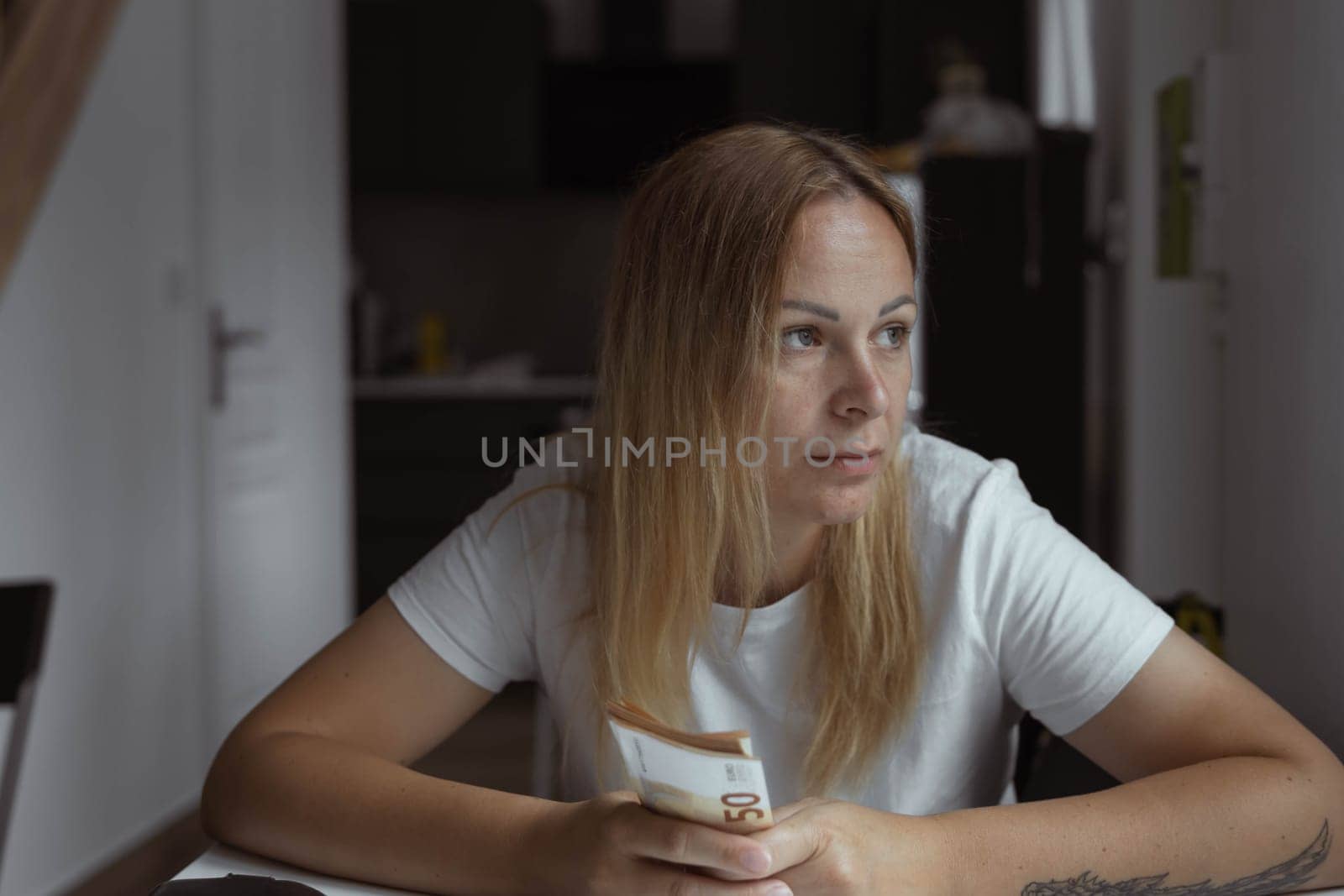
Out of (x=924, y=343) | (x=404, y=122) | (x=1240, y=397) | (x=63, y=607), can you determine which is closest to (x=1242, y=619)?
(x=1240, y=397)

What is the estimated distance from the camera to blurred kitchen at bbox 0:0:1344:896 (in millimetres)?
1451

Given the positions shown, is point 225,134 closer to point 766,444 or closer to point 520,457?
point 520,457

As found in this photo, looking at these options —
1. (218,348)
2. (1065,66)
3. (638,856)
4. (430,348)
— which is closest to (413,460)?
(430,348)

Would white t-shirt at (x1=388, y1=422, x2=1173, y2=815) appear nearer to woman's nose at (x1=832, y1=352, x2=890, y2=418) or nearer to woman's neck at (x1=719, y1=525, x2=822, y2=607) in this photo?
woman's neck at (x1=719, y1=525, x2=822, y2=607)

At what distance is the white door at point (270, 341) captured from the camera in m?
3.14

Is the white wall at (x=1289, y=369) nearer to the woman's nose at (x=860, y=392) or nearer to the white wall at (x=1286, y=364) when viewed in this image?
the white wall at (x=1286, y=364)

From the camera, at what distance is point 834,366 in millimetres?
1078

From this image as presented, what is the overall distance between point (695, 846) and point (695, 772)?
0.10 m

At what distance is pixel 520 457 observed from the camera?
4.71 feet

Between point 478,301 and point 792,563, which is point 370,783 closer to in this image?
point 792,563

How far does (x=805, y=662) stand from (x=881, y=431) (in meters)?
0.24

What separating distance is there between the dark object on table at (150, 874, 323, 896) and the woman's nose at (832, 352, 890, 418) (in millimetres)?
517

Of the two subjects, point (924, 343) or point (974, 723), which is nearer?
point (974, 723)

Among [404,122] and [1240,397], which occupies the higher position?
[404,122]
